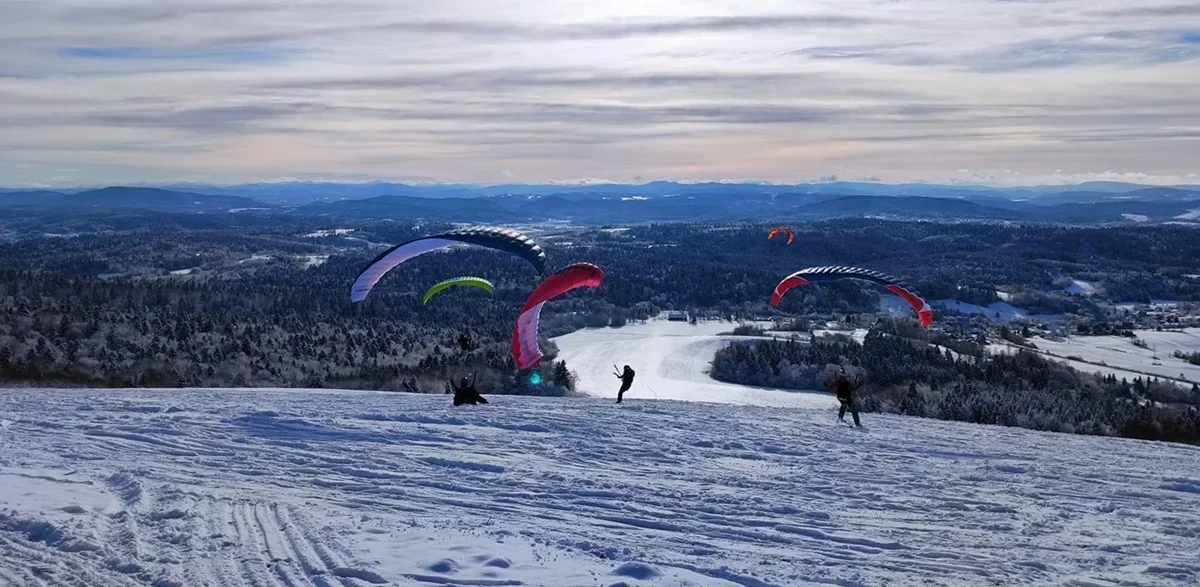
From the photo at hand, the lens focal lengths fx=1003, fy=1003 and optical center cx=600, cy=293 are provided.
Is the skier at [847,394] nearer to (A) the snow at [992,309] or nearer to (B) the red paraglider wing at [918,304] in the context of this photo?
(B) the red paraglider wing at [918,304]

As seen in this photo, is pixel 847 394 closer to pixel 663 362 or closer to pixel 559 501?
pixel 559 501

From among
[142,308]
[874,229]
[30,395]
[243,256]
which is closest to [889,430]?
[30,395]

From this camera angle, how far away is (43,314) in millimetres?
47250

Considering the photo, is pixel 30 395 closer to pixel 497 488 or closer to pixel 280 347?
pixel 497 488

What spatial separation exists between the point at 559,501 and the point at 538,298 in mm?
10407

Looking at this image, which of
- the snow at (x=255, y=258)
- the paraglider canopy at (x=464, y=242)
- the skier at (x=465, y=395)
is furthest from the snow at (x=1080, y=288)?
the skier at (x=465, y=395)

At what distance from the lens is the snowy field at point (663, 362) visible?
37156 millimetres

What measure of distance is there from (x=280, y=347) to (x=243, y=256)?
326 feet

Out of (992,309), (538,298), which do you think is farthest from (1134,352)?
(538,298)

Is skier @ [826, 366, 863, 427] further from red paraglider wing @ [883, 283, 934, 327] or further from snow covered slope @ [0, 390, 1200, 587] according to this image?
red paraglider wing @ [883, 283, 934, 327]

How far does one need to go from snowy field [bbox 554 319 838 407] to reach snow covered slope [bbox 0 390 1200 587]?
1084cm

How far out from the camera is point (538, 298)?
22.2m

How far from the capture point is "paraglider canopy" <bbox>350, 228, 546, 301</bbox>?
21453mm

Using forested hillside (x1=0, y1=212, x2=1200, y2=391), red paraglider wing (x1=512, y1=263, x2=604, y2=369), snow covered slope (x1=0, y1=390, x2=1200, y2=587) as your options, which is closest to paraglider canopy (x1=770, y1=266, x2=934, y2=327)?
red paraglider wing (x1=512, y1=263, x2=604, y2=369)
